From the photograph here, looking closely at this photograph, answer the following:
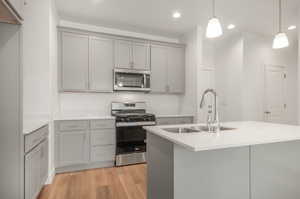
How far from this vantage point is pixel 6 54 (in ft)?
4.94

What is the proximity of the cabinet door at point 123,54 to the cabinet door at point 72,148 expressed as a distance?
1.55 metres

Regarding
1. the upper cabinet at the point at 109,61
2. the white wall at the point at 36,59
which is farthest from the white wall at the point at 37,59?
the upper cabinet at the point at 109,61

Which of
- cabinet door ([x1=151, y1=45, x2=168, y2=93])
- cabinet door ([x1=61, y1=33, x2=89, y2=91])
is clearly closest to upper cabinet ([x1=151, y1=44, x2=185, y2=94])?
cabinet door ([x1=151, y1=45, x2=168, y2=93])

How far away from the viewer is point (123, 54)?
140 inches

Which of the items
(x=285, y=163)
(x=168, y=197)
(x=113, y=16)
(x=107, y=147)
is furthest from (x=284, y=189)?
(x=113, y=16)

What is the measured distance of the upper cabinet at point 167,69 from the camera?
381 cm

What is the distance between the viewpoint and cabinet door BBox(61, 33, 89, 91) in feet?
10.3

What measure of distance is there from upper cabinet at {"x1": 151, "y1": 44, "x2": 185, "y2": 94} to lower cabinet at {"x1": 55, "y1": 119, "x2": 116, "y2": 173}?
1.38 metres

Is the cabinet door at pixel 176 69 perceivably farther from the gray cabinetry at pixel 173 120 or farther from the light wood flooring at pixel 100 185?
the light wood flooring at pixel 100 185

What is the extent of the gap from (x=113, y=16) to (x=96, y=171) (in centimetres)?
289

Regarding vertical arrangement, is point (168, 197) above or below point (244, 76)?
below

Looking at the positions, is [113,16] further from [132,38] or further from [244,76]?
[244,76]

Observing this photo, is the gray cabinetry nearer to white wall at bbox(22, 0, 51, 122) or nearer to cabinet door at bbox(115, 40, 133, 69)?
cabinet door at bbox(115, 40, 133, 69)

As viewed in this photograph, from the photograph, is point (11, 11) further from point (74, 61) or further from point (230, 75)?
A: point (230, 75)
